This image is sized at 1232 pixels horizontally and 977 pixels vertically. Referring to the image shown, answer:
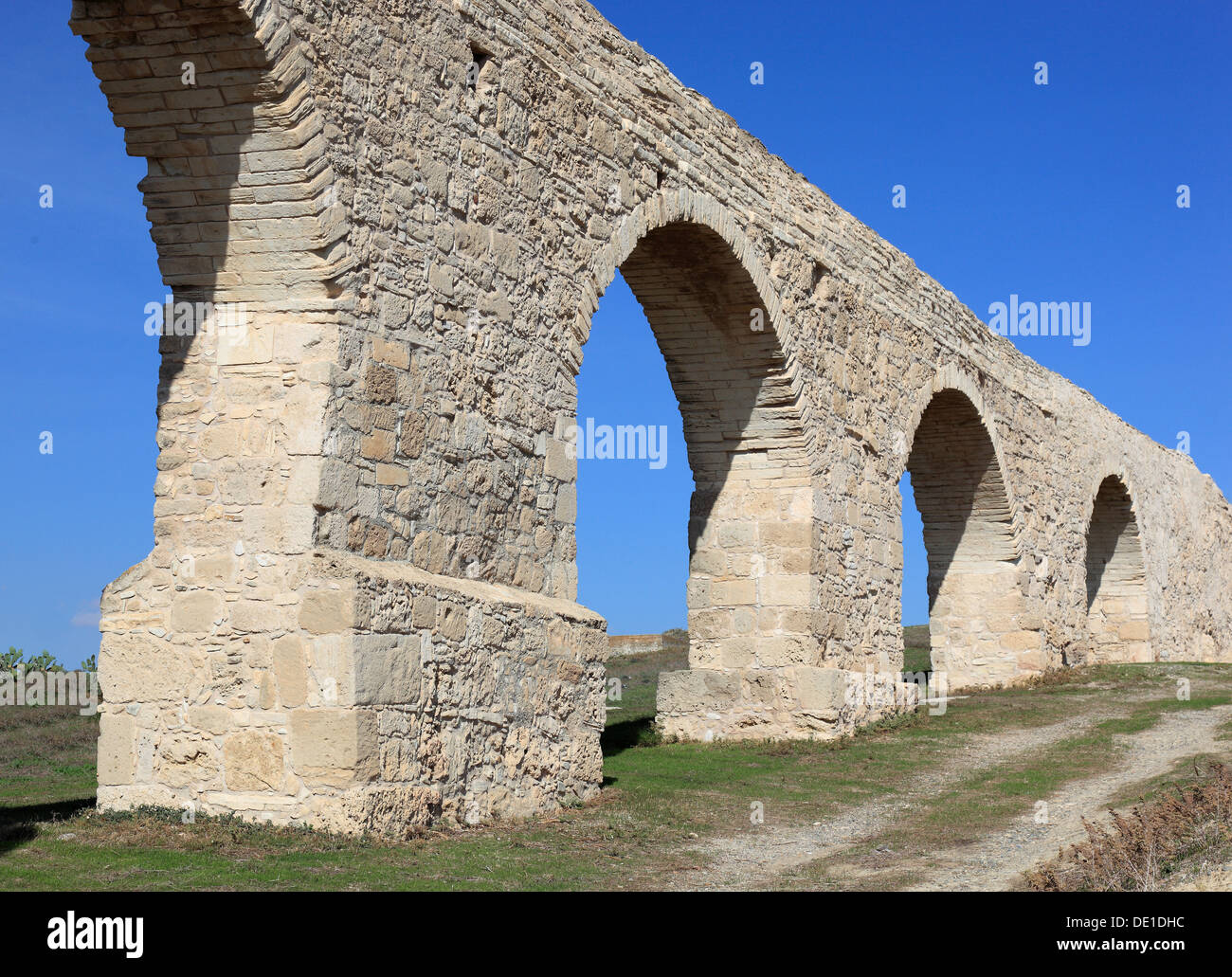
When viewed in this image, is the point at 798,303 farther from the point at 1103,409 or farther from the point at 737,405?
the point at 1103,409

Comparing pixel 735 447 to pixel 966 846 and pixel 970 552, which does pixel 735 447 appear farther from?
pixel 970 552

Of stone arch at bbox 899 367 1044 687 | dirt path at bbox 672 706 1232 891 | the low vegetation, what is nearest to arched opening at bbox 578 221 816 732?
dirt path at bbox 672 706 1232 891

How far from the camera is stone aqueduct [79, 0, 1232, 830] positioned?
6215 mm

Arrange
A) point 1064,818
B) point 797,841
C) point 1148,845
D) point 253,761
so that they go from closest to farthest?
point 1148,845, point 253,761, point 797,841, point 1064,818

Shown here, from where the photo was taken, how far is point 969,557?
1672 cm

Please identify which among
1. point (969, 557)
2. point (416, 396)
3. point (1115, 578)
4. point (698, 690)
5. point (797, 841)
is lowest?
point (797, 841)

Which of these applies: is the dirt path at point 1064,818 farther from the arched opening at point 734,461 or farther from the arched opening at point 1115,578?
the arched opening at point 1115,578

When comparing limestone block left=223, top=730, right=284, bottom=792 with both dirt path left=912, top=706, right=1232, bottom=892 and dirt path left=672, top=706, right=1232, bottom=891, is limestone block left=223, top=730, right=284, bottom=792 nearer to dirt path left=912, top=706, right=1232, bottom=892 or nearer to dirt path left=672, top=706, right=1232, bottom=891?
dirt path left=672, top=706, right=1232, bottom=891

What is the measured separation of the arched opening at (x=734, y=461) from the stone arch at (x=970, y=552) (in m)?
5.08

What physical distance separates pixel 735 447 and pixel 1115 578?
42.7 ft

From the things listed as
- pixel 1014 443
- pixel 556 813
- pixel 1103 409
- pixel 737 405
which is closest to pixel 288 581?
pixel 556 813

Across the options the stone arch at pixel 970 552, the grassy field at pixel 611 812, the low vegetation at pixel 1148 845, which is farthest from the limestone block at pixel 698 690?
the stone arch at pixel 970 552

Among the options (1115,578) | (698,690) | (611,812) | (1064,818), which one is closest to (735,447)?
(698,690)

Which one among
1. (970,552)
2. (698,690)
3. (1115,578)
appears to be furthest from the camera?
(1115,578)
